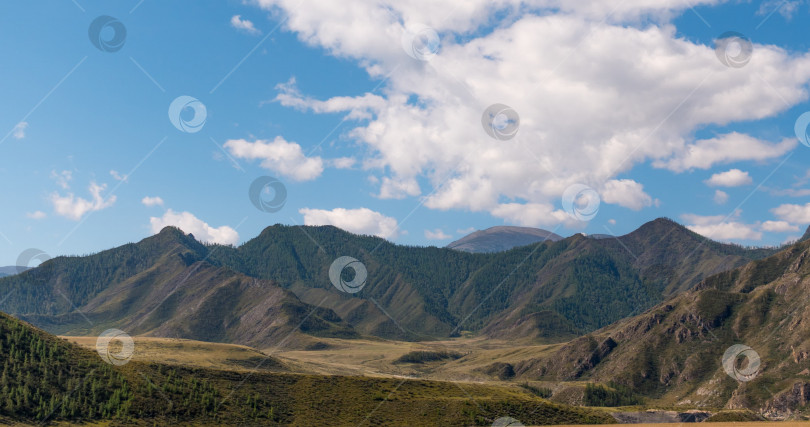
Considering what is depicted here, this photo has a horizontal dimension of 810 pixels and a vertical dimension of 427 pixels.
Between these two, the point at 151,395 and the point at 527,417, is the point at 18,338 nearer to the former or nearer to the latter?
the point at 151,395

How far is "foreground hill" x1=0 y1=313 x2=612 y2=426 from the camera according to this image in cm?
13175

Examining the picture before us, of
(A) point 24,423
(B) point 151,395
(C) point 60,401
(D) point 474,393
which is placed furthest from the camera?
(D) point 474,393

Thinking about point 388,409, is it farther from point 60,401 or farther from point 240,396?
point 60,401

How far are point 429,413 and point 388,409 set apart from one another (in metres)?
11.3

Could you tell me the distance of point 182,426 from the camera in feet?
446

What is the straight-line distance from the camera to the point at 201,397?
5960 inches

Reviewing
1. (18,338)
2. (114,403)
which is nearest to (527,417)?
(114,403)

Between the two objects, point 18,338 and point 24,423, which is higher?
point 18,338

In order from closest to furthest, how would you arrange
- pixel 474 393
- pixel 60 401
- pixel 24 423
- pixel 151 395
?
pixel 24 423 < pixel 60 401 < pixel 151 395 < pixel 474 393

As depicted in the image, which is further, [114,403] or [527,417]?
[527,417]

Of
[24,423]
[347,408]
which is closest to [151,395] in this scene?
[24,423]

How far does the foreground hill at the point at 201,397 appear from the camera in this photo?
5187 inches

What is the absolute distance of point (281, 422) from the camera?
150125 mm

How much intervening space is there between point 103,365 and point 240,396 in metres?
34.7
